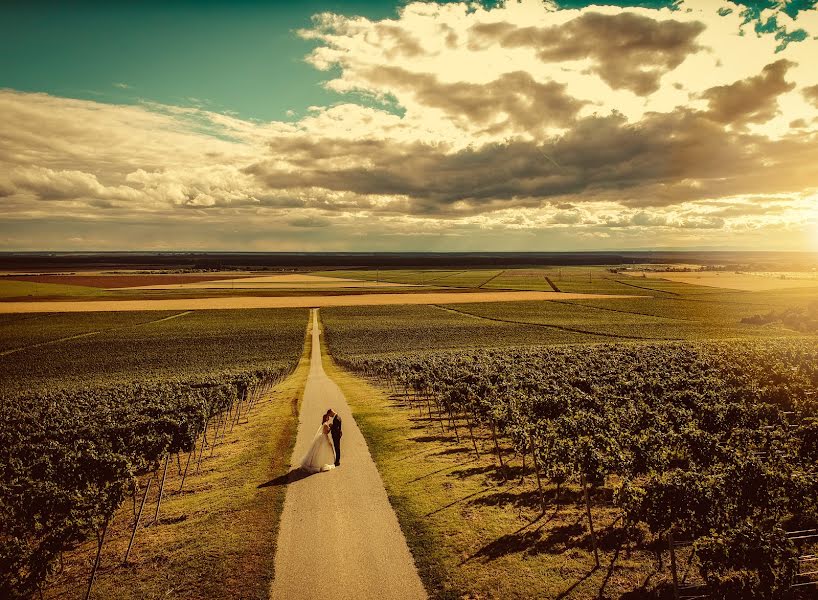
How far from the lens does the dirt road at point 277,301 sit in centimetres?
13088

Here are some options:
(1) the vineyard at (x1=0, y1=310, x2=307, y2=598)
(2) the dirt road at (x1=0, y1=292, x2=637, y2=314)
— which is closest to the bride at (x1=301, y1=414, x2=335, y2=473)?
(1) the vineyard at (x1=0, y1=310, x2=307, y2=598)

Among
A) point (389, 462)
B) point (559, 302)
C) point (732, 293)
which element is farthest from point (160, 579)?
point (732, 293)

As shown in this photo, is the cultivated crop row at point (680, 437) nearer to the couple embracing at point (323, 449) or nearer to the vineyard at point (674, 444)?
the vineyard at point (674, 444)

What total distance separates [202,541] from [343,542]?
18.2 feet

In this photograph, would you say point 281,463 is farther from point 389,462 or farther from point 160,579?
point 160,579

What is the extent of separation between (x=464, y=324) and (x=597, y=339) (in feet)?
95.3

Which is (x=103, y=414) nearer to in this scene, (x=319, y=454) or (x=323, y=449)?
(x=319, y=454)

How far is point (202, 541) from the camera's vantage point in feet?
58.1

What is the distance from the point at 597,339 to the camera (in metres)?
88.2

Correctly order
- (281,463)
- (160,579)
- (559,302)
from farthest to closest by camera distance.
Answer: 1. (559,302)
2. (281,463)
3. (160,579)

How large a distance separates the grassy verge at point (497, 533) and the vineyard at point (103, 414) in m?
10.7

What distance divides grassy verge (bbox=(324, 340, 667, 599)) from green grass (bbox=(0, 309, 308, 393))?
43943 millimetres

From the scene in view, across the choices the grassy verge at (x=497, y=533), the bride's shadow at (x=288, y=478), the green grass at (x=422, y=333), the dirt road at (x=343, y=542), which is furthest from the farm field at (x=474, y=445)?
the green grass at (x=422, y=333)

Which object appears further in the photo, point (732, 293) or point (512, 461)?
point (732, 293)
